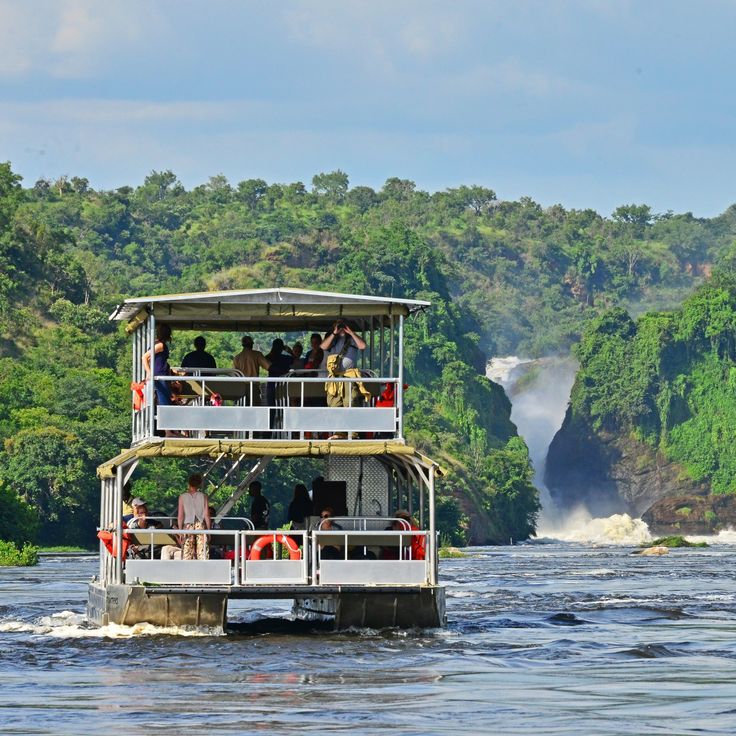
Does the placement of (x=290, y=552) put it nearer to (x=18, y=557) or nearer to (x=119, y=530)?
(x=119, y=530)

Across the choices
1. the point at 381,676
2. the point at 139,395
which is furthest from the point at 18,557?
the point at 381,676

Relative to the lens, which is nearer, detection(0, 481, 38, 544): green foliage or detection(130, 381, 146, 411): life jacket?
detection(130, 381, 146, 411): life jacket

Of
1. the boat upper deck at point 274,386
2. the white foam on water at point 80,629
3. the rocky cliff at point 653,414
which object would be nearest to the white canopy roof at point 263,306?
the boat upper deck at point 274,386

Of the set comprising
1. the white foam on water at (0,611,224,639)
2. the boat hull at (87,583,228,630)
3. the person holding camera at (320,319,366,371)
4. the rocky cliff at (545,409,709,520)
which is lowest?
the white foam on water at (0,611,224,639)

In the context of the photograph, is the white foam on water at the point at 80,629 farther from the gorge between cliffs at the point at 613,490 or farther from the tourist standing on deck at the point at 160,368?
the gorge between cliffs at the point at 613,490

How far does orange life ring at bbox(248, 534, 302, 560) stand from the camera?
1208 inches

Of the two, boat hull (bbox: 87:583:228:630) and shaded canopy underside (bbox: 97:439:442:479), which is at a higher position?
shaded canopy underside (bbox: 97:439:442:479)

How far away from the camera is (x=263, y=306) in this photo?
32.3 metres

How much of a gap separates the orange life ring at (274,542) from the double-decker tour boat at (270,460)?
0.04 metres

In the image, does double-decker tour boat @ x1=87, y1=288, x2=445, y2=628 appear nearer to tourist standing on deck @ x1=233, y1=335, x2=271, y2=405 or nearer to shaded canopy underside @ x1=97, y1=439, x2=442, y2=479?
shaded canopy underside @ x1=97, y1=439, x2=442, y2=479

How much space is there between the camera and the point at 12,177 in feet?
477

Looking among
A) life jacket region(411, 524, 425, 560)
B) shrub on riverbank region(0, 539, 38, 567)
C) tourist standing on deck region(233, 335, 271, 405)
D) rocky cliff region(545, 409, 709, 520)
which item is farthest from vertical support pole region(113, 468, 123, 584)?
rocky cliff region(545, 409, 709, 520)

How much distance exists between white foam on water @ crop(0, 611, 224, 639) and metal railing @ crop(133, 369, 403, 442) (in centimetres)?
314

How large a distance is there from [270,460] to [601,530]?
142m
